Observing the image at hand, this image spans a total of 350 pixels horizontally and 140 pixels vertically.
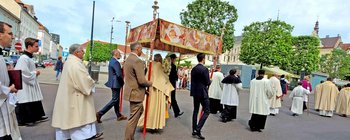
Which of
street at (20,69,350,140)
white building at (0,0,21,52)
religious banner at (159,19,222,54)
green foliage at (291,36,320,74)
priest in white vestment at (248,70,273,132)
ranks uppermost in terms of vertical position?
white building at (0,0,21,52)

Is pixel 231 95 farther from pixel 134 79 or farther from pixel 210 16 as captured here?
pixel 210 16

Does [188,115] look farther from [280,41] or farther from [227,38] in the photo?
[280,41]

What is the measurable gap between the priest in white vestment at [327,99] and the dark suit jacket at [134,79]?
10.6 m

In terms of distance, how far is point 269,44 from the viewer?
38.3 meters

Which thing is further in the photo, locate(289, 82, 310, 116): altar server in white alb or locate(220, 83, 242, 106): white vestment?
locate(289, 82, 310, 116): altar server in white alb

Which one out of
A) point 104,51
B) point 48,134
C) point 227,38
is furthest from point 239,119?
point 104,51

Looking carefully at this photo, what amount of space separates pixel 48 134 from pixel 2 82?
2.62 metres

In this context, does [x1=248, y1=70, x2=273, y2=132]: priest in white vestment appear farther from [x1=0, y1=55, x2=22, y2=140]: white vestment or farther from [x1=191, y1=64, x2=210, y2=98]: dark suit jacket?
[x1=0, y1=55, x2=22, y2=140]: white vestment

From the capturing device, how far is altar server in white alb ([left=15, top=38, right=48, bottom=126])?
18.5ft

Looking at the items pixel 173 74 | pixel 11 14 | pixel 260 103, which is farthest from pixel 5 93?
pixel 11 14

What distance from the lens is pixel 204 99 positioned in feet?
19.3

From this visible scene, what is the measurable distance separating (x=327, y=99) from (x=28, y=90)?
12.4 metres

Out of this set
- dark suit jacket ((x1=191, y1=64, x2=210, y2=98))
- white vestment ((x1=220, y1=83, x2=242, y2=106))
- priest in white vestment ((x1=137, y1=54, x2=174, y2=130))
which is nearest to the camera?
dark suit jacket ((x1=191, y1=64, x2=210, y2=98))

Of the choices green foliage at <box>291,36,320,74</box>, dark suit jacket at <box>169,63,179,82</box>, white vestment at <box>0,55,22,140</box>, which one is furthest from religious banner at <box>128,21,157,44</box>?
green foliage at <box>291,36,320,74</box>
